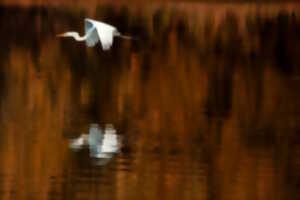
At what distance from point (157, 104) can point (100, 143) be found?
0.79 metres

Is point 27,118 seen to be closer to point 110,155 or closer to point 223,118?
point 110,155

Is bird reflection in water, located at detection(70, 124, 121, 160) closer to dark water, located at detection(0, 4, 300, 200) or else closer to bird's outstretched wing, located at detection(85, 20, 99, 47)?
dark water, located at detection(0, 4, 300, 200)

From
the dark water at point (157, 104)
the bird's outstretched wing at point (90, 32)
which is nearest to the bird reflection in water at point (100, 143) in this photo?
the dark water at point (157, 104)

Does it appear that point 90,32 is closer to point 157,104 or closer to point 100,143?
point 157,104

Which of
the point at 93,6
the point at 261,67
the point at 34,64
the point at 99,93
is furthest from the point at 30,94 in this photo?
the point at 93,6

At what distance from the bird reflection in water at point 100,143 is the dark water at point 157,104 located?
0.16 feet

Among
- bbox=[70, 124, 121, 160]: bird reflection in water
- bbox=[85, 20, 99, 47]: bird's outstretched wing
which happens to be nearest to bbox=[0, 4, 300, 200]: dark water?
bbox=[70, 124, 121, 160]: bird reflection in water

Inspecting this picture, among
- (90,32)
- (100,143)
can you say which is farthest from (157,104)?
(90,32)

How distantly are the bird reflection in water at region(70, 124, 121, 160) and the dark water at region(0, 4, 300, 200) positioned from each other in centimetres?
5

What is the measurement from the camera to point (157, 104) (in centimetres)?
461

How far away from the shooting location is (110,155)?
12.2ft

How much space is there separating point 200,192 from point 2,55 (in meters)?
3.08

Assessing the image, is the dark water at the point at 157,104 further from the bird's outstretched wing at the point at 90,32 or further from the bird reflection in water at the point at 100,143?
the bird's outstretched wing at the point at 90,32

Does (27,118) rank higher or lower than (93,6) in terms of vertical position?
lower
